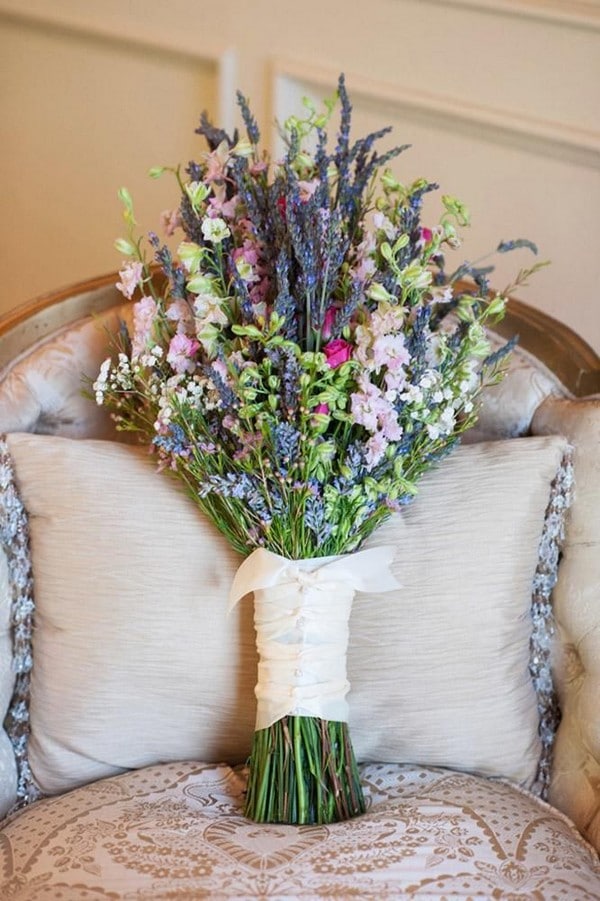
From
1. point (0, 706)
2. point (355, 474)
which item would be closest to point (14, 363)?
point (0, 706)

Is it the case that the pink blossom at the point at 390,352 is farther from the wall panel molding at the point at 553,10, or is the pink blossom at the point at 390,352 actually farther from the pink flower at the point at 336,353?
the wall panel molding at the point at 553,10

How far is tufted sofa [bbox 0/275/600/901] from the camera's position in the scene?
1.24 metres

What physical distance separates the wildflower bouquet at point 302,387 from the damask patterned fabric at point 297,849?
0.22 ft

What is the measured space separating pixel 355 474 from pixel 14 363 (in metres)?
0.57

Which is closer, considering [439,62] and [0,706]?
[0,706]

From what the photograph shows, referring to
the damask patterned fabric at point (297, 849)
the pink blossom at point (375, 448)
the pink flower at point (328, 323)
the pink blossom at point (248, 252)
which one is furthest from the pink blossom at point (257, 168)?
the damask patterned fabric at point (297, 849)

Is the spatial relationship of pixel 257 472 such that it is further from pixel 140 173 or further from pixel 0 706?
pixel 140 173

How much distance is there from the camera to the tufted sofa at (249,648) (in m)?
1.24

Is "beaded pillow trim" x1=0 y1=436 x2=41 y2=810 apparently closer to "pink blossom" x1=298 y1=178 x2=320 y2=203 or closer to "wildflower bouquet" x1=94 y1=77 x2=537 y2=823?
"wildflower bouquet" x1=94 y1=77 x2=537 y2=823

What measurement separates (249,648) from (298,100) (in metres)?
1.01

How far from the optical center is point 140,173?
2.06 m

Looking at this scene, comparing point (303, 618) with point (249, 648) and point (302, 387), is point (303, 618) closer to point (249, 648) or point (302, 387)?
point (249, 648)

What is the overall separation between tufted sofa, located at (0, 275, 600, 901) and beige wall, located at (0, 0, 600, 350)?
462 millimetres

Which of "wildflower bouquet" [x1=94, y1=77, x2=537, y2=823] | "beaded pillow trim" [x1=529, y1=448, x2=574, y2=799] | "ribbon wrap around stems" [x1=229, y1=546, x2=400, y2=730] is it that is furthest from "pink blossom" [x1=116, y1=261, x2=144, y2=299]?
"beaded pillow trim" [x1=529, y1=448, x2=574, y2=799]
